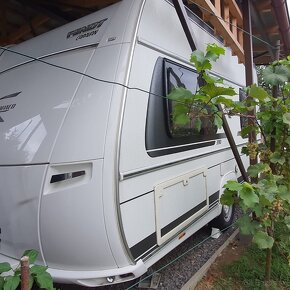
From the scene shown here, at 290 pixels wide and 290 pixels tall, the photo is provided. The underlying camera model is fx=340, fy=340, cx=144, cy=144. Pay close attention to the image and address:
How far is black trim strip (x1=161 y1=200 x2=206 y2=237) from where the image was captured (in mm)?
2759

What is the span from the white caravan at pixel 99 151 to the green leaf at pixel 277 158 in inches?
29.5

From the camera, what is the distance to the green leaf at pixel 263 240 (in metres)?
2.62

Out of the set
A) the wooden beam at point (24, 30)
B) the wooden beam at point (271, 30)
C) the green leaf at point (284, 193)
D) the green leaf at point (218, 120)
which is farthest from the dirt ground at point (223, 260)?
the wooden beam at point (24, 30)

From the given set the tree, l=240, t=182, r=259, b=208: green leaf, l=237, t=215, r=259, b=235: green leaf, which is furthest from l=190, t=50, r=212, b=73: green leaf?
l=237, t=215, r=259, b=235: green leaf

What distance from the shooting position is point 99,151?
2.26 meters

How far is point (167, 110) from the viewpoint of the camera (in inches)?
115

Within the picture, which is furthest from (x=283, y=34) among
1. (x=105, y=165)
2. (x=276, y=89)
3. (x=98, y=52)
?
(x=105, y=165)

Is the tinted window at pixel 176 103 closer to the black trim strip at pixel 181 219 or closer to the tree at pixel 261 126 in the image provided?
the tree at pixel 261 126

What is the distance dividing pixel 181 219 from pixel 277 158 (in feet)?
3.21

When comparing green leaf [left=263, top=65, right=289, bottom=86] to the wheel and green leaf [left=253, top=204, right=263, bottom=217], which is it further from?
the wheel

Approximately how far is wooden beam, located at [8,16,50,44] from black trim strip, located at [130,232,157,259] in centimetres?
381

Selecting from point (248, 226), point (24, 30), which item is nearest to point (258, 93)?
point (248, 226)

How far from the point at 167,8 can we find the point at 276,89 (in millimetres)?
1226

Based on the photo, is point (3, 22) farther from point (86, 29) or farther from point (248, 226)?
point (248, 226)
